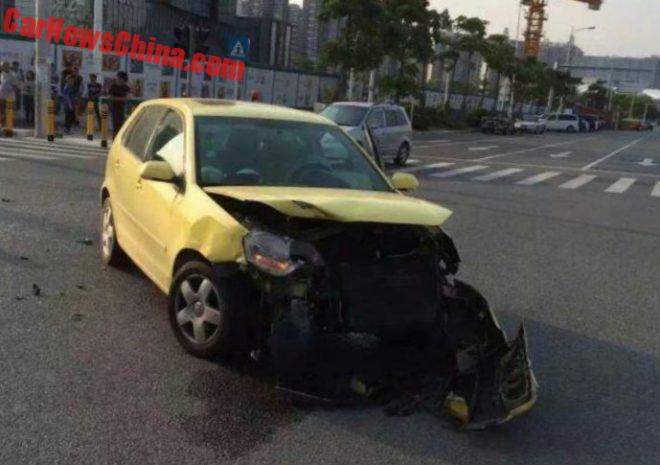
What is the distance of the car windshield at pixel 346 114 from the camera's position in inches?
694

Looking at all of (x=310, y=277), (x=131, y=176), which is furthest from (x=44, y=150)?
(x=310, y=277)

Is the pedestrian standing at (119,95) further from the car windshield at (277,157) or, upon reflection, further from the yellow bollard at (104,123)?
the car windshield at (277,157)

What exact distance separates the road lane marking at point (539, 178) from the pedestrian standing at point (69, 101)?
39.6ft

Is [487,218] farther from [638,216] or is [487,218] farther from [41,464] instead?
[41,464]

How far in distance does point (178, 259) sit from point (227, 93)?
26.8 metres

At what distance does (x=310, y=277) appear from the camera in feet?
12.9

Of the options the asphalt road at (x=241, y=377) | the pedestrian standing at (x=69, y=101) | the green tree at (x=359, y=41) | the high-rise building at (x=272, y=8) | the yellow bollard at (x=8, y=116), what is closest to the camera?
the asphalt road at (x=241, y=377)

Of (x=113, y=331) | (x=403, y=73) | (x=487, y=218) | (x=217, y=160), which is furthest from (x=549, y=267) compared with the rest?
(x=403, y=73)

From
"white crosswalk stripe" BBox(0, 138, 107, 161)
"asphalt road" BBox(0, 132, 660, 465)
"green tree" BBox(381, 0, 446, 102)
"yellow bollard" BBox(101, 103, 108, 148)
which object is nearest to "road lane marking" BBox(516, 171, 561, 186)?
"asphalt road" BBox(0, 132, 660, 465)

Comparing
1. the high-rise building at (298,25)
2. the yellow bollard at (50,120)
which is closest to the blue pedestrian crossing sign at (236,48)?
the yellow bollard at (50,120)

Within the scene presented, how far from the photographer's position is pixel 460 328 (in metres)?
4.45

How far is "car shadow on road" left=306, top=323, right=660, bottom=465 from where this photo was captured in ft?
11.7

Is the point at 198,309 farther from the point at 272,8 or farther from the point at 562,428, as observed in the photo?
the point at 272,8

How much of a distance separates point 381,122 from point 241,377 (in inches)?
580
